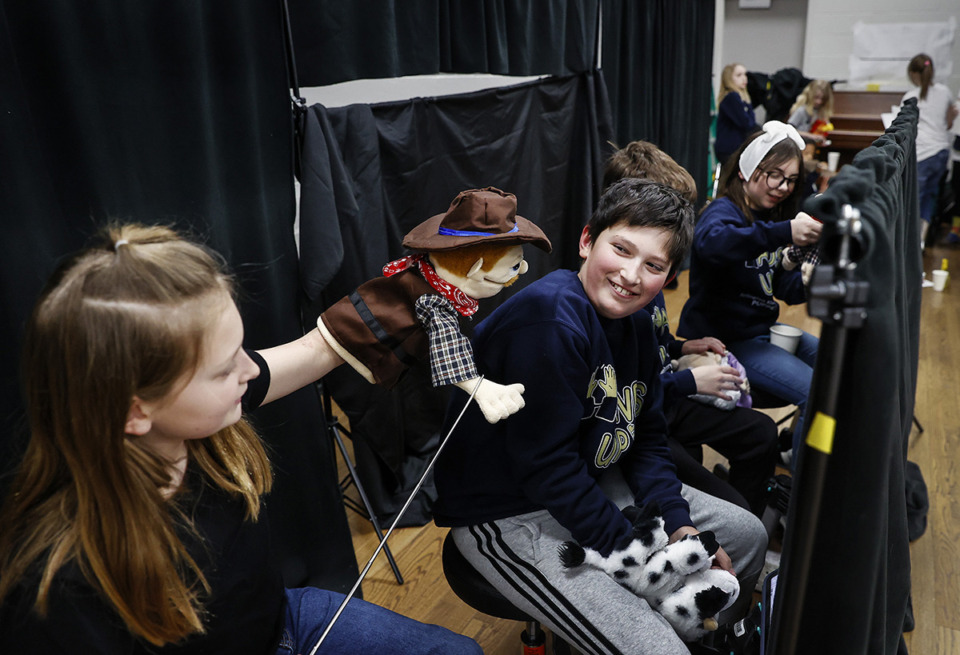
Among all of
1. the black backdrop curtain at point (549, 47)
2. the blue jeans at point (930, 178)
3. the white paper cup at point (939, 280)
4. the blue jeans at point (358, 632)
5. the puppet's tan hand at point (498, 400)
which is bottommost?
the white paper cup at point (939, 280)

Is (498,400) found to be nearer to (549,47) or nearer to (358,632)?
(358,632)

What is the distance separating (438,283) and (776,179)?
1.34 metres

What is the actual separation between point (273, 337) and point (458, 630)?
3.01 ft

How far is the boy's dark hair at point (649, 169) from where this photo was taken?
1933 mm

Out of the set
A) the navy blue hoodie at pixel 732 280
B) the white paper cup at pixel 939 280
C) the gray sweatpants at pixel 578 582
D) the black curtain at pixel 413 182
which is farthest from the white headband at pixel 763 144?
the white paper cup at pixel 939 280

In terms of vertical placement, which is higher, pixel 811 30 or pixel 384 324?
pixel 811 30

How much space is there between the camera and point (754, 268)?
2.15m

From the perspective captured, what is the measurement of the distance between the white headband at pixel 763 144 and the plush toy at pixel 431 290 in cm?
116

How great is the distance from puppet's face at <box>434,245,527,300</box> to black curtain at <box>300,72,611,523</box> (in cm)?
73

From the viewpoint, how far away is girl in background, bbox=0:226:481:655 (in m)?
0.79

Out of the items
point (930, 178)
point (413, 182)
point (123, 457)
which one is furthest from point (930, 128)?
point (123, 457)

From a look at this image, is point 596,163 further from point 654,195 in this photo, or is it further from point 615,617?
point 615,617

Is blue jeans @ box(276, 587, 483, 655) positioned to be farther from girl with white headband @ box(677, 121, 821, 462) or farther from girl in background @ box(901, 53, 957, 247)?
girl in background @ box(901, 53, 957, 247)

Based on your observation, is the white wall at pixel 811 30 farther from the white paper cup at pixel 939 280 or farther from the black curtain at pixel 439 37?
the black curtain at pixel 439 37
